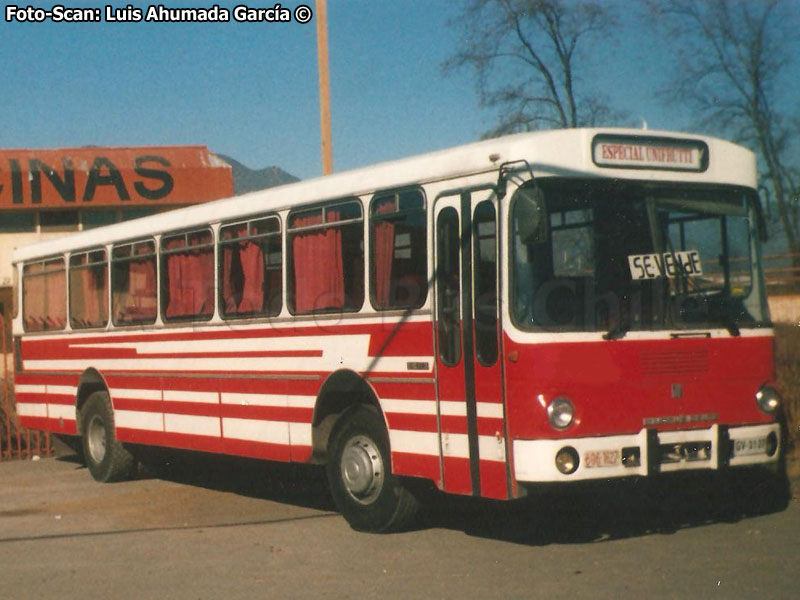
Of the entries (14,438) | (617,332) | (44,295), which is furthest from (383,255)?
(14,438)

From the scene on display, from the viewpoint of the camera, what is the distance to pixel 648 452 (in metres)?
8.55

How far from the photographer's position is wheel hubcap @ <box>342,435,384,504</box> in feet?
32.8

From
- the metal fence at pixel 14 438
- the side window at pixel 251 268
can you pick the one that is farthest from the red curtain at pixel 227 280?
the metal fence at pixel 14 438

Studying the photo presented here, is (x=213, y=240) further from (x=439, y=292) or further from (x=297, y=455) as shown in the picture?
(x=439, y=292)

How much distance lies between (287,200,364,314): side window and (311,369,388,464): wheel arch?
22.5 inches

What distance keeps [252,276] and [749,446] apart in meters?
4.80

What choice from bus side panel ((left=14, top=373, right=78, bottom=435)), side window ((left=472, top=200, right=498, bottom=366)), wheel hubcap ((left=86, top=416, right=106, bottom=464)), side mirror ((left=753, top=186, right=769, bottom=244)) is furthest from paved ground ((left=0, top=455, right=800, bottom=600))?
bus side panel ((left=14, top=373, right=78, bottom=435))

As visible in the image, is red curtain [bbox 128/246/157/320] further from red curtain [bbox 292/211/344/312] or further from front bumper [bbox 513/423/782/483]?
front bumper [bbox 513/423/782/483]

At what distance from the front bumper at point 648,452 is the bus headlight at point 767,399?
5.0 inches

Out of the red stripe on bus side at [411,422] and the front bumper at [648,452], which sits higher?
the red stripe on bus side at [411,422]

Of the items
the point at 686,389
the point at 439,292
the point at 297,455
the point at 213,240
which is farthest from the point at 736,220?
the point at 213,240

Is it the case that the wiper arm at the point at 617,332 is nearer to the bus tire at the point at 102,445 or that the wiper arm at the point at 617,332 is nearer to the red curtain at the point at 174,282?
the red curtain at the point at 174,282

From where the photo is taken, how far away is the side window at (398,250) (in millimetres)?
9531

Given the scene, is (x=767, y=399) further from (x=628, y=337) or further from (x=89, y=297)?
(x=89, y=297)
